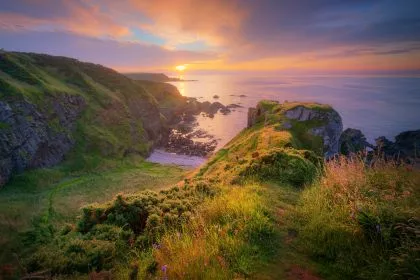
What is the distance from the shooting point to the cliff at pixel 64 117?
167 feet

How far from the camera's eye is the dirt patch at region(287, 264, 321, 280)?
5.88 metres

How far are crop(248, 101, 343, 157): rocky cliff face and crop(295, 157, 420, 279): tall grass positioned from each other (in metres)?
38.1

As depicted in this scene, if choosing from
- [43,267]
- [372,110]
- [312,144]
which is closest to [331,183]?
[43,267]

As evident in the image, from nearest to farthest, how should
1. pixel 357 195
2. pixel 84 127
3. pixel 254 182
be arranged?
pixel 357 195, pixel 254 182, pixel 84 127

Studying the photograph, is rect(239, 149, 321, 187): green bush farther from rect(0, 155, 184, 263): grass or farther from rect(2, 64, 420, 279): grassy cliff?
rect(0, 155, 184, 263): grass

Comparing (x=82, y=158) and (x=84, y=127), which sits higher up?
(x=84, y=127)

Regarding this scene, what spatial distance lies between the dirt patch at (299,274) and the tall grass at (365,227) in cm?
38

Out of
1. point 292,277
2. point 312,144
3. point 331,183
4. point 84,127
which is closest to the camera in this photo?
point 292,277

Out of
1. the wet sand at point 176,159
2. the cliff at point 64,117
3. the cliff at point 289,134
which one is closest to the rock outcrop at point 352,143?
the cliff at point 289,134

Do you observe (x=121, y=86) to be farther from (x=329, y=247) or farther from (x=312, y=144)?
(x=329, y=247)

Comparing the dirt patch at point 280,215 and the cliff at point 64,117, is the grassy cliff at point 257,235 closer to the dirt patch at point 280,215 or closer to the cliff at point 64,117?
the dirt patch at point 280,215

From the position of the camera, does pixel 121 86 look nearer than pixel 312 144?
No

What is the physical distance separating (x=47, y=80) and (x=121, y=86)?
28301 millimetres

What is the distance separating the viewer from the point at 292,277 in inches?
232
